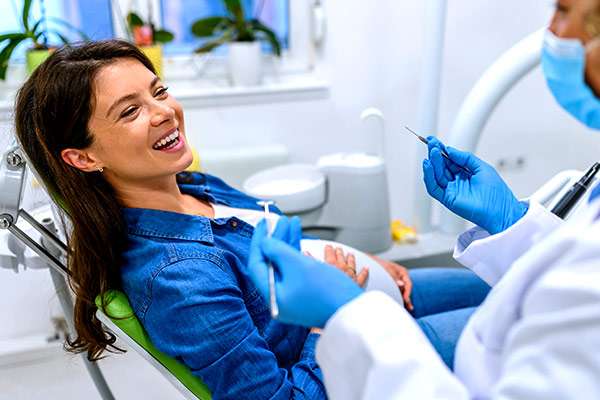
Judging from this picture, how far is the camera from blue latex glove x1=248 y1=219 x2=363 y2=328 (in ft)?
2.61

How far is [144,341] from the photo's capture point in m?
1.16

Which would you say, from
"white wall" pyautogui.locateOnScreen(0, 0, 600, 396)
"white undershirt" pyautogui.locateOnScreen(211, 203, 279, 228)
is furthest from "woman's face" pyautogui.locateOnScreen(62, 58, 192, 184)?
"white wall" pyautogui.locateOnScreen(0, 0, 600, 396)

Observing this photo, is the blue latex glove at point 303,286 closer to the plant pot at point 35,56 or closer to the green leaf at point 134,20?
the plant pot at point 35,56

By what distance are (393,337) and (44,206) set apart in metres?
1.09

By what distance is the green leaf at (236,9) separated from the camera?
2371 mm

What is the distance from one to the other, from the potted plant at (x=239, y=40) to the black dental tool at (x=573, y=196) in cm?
154

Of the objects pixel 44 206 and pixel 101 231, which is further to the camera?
pixel 44 206

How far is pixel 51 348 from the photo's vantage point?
2.07 m

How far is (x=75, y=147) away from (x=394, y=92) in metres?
1.73

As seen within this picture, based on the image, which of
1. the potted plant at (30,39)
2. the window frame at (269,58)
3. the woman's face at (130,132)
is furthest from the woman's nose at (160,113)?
the window frame at (269,58)

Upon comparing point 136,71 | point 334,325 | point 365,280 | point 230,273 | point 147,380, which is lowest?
point 147,380

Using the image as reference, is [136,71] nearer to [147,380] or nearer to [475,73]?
[147,380]

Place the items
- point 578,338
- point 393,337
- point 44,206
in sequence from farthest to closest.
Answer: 1. point 44,206
2. point 393,337
3. point 578,338

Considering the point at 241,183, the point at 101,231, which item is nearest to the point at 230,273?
the point at 101,231
